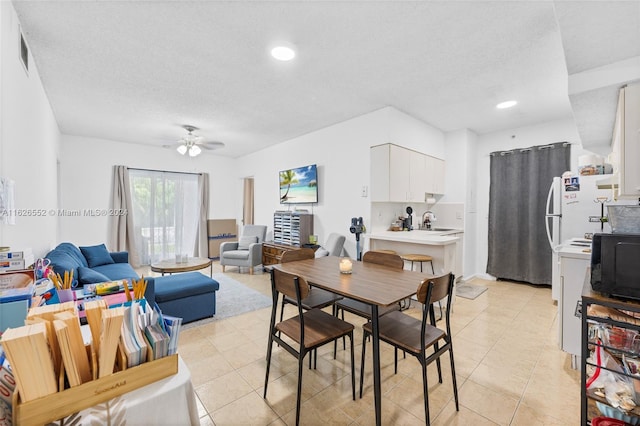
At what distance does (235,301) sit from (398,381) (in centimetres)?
238

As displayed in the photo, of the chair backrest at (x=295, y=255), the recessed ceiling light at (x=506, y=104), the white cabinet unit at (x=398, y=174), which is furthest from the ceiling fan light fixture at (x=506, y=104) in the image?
the chair backrest at (x=295, y=255)

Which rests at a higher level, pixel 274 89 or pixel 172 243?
pixel 274 89

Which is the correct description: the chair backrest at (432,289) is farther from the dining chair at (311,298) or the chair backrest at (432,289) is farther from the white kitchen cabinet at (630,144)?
the white kitchen cabinet at (630,144)

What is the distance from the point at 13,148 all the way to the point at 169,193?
4.32 m

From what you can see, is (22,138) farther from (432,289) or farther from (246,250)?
(246,250)

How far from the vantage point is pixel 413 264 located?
365 centimetres

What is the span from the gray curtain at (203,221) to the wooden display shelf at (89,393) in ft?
20.0

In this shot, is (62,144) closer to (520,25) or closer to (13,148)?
(13,148)

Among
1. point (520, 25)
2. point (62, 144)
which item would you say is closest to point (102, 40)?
point (520, 25)

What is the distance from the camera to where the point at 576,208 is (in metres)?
3.40

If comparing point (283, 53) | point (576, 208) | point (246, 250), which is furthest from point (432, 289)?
Result: point (246, 250)

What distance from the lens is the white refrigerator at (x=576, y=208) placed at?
3232 mm

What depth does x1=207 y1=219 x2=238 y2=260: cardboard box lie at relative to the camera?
6.66 metres

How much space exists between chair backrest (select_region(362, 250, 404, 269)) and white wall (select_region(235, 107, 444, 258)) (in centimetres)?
144
